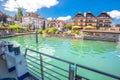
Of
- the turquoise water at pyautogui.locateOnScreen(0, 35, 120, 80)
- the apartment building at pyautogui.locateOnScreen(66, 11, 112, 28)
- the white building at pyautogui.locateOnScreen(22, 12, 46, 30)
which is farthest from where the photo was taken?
the white building at pyautogui.locateOnScreen(22, 12, 46, 30)

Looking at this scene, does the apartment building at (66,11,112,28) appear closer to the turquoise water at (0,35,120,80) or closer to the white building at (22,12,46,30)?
the white building at (22,12,46,30)

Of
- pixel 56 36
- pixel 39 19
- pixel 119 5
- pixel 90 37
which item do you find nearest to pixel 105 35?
pixel 90 37

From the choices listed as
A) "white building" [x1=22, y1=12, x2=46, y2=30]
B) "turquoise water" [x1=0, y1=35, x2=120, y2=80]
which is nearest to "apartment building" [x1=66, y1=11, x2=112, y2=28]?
"white building" [x1=22, y1=12, x2=46, y2=30]

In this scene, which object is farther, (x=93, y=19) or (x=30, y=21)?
(x=30, y=21)

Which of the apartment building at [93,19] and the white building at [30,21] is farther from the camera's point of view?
the white building at [30,21]

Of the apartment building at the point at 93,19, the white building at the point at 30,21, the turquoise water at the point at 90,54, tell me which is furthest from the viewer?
the white building at the point at 30,21

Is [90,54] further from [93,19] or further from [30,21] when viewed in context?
[30,21]

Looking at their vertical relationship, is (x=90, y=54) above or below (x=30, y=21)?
below

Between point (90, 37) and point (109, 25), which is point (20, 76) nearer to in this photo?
point (90, 37)

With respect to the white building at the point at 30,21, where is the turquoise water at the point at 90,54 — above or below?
below

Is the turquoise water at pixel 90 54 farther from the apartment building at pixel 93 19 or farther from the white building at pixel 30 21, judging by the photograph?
the white building at pixel 30 21

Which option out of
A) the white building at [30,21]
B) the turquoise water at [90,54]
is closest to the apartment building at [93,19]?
the white building at [30,21]

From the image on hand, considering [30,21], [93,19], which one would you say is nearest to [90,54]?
[93,19]

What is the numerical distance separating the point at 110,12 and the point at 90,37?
18.5 metres
